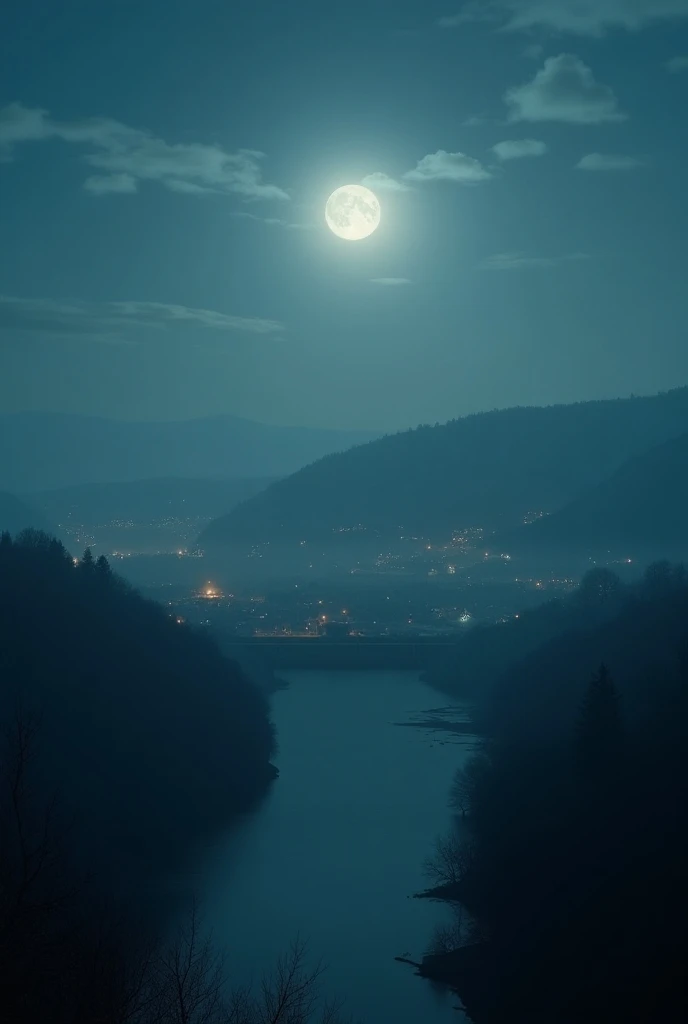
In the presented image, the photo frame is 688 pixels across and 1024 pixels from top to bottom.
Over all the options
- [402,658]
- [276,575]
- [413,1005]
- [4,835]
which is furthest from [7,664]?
[276,575]

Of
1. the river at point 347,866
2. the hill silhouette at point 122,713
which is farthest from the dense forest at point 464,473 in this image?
the hill silhouette at point 122,713

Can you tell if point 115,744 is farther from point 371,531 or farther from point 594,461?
point 594,461

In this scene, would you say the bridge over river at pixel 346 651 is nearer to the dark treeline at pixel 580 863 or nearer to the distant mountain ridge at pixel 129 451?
the dark treeline at pixel 580 863

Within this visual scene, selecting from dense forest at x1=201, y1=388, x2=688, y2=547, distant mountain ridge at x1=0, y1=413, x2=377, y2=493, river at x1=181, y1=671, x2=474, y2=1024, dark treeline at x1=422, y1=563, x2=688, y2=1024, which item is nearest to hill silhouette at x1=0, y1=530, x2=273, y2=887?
river at x1=181, y1=671, x2=474, y2=1024

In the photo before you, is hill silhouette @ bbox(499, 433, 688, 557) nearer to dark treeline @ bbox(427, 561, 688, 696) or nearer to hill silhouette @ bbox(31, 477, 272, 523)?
dark treeline @ bbox(427, 561, 688, 696)

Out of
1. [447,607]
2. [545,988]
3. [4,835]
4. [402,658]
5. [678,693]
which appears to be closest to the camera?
[4,835]
